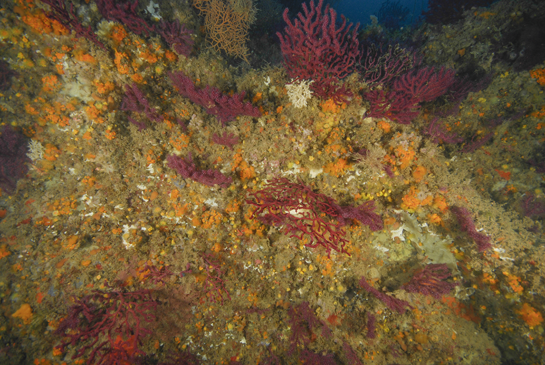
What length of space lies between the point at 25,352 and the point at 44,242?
194cm

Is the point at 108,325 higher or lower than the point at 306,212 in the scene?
lower

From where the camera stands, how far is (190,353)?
4.37 m

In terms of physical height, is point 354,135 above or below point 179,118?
above

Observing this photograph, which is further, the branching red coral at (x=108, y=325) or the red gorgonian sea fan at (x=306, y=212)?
the red gorgonian sea fan at (x=306, y=212)

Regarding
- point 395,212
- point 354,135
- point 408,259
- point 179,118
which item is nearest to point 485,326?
point 408,259

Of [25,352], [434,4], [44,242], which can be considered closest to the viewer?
[25,352]

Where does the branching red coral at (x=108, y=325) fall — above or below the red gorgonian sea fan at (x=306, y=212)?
below

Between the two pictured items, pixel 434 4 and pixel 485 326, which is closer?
pixel 485 326

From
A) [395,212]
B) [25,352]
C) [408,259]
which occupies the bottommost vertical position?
[25,352]

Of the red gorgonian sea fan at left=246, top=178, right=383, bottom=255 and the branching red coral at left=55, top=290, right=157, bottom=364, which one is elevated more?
the red gorgonian sea fan at left=246, top=178, right=383, bottom=255

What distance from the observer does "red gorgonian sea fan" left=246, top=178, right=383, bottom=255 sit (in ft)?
13.8

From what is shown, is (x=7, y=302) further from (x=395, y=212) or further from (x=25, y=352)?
(x=395, y=212)

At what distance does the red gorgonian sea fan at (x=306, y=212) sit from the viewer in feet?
13.8

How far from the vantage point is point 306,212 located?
4.40 meters
